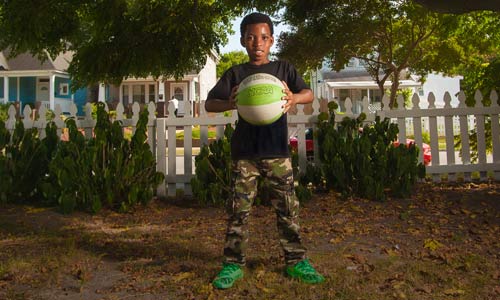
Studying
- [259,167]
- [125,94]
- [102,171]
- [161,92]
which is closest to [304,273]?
[259,167]

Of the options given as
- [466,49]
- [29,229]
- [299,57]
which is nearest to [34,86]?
[299,57]

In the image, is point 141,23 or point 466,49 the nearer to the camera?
point 141,23

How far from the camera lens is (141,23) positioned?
623cm

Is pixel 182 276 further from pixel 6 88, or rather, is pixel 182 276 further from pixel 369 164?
pixel 6 88

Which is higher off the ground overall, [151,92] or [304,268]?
[151,92]

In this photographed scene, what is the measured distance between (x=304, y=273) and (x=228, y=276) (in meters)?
0.49

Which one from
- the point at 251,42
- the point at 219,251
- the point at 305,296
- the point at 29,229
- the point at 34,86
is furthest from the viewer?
the point at 34,86

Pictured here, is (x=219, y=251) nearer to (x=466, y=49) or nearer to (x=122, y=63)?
(x=122, y=63)

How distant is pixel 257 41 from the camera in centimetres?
307

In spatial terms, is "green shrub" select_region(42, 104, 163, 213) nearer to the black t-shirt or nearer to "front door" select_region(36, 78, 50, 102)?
the black t-shirt

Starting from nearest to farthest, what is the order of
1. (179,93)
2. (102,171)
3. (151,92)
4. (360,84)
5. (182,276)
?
(182,276) → (102,171) → (179,93) → (151,92) → (360,84)

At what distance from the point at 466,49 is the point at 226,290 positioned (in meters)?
15.9

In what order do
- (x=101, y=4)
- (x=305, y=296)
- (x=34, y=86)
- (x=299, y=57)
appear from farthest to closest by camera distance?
1. (x=34, y=86)
2. (x=299, y=57)
3. (x=101, y=4)
4. (x=305, y=296)

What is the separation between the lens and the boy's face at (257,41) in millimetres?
3055
